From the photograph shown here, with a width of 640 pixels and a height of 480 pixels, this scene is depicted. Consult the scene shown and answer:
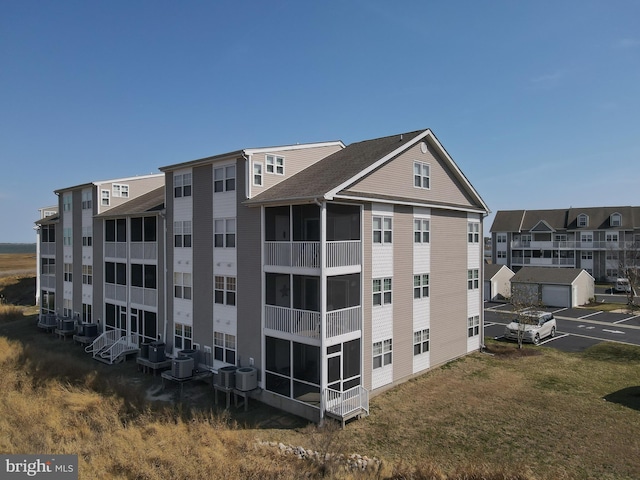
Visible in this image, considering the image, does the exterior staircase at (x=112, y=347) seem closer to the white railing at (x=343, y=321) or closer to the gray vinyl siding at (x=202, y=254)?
the gray vinyl siding at (x=202, y=254)

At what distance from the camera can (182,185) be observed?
21.6 metres

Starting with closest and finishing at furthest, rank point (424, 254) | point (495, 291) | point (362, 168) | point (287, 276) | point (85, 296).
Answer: point (362, 168)
point (287, 276)
point (424, 254)
point (85, 296)
point (495, 291)

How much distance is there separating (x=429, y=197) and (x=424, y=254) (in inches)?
111

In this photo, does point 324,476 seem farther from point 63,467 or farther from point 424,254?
point 424,254

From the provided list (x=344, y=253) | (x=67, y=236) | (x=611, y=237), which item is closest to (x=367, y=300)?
(x=344, y=253)

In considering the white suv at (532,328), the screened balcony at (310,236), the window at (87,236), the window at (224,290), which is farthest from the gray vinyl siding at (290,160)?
the window at (87,236)

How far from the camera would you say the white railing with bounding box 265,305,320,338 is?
15.7 metres

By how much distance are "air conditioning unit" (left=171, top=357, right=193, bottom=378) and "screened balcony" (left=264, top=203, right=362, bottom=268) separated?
6.20 metres

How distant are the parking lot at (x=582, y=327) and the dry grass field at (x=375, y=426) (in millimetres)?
5332

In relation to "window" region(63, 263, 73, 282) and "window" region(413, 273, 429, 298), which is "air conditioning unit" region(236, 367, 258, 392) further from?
"window" region(63, 263, 73, 282)

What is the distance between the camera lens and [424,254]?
67.6 feet

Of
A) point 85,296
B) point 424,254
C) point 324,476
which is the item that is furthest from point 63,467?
point 85,296

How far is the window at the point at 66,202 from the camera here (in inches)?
1224

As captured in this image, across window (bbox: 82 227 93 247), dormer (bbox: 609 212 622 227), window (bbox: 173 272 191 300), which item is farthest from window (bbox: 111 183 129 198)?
dormer (bbox: 609 212 622 227)
